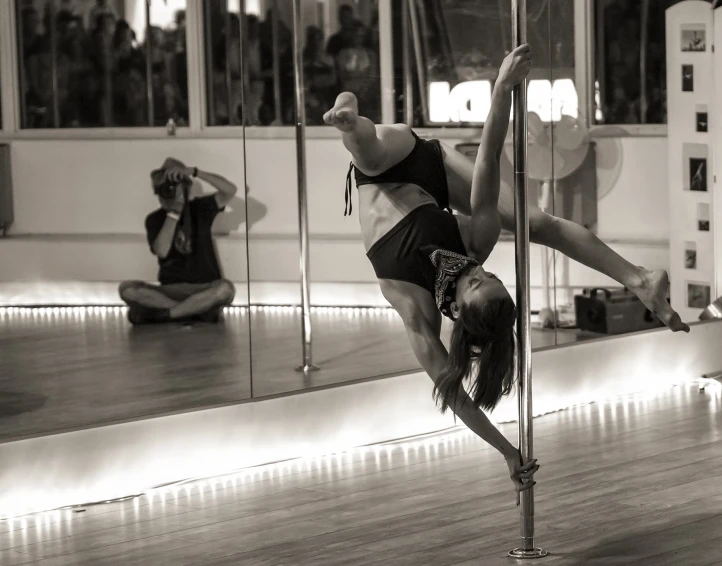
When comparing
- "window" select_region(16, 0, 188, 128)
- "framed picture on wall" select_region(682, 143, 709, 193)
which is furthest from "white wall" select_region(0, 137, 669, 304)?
"framed picture on wall" select_region(682, 143, 709, 193)

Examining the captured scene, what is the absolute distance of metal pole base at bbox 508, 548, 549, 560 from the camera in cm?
409

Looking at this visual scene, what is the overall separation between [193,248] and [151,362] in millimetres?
475

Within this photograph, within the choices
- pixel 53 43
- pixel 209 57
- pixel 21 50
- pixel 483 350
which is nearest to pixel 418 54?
pixel 209 57

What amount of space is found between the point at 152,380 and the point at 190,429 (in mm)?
249

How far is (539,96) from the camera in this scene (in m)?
6.57

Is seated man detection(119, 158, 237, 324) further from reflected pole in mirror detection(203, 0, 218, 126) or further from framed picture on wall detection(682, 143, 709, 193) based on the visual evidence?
framed picture on wall detection(682, 143, 709, 193)

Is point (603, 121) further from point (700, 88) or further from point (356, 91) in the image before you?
point (356, 91)

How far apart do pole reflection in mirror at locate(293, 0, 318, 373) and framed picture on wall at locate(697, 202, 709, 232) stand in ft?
9.11

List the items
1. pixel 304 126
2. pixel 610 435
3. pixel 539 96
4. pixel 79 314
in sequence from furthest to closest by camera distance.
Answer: pixel 539 96, pixel 610 435, pixel 304 126, pixel 79 314

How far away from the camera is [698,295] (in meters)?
7.48

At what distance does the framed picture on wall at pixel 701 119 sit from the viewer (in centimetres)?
728

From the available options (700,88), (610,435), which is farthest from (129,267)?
(700,88)

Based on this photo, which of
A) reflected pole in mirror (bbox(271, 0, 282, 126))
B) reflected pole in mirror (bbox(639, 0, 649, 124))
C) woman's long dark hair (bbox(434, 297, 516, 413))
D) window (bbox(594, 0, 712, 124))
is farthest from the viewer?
reflected pole in mirror (bbox(639, 0, 649, 124))

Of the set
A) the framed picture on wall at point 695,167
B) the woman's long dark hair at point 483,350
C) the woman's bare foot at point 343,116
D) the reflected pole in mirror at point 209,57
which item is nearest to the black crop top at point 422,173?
the woman's bare foot at point 343,116
